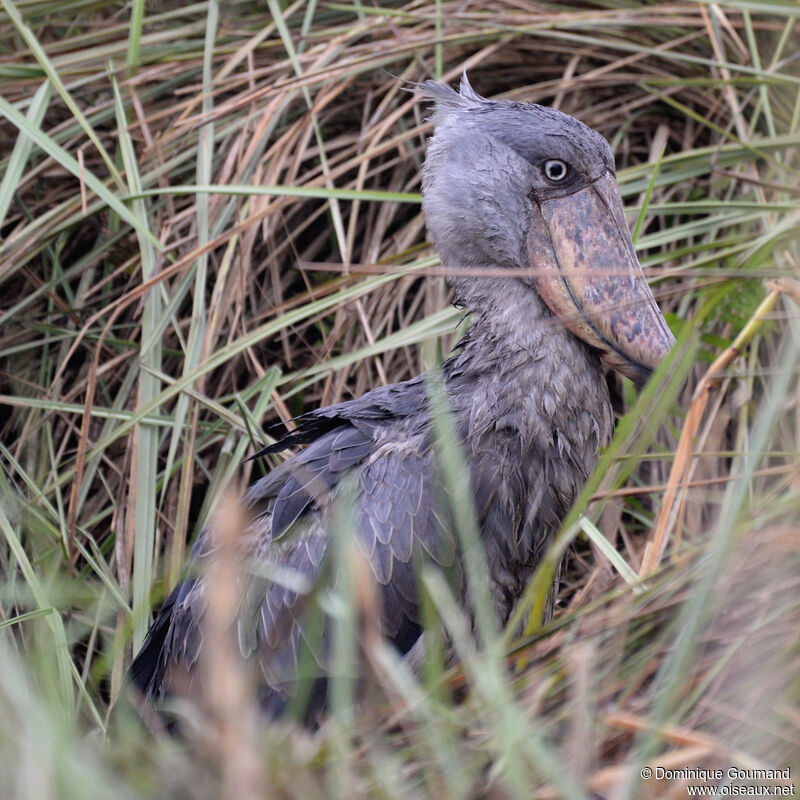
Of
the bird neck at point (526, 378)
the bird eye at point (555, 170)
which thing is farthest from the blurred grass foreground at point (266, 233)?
the bird eye at point (555, 170)

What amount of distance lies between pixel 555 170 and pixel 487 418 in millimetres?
514

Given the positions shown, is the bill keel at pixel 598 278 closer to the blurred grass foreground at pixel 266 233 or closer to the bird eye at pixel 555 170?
the bird eye at pixel 555 170

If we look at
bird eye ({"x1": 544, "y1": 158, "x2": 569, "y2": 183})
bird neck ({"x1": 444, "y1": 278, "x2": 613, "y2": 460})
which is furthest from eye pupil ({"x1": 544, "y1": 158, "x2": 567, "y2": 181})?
bird neck ({"x1": 444, "y1": 278, "x2": 613, "y2": 460})

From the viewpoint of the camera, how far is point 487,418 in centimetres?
199

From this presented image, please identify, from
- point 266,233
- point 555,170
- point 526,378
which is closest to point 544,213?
point 555,170

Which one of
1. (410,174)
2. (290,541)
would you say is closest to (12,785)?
(290,541)

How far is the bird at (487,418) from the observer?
1951mm

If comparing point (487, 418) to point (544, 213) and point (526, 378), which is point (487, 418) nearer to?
point (526, 378)

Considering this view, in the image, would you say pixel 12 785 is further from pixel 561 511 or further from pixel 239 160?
pixel 239 160

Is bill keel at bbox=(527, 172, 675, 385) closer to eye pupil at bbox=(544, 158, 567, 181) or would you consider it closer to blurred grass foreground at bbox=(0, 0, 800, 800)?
eye pupil at bbox=(544, 158, 567, 181)

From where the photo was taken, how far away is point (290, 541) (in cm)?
199

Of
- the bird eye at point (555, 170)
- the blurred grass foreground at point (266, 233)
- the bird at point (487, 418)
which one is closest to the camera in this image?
the bird at point (487, 418)

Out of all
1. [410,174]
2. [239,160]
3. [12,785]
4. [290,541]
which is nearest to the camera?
[12,785]

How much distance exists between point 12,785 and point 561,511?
50.9 inches
